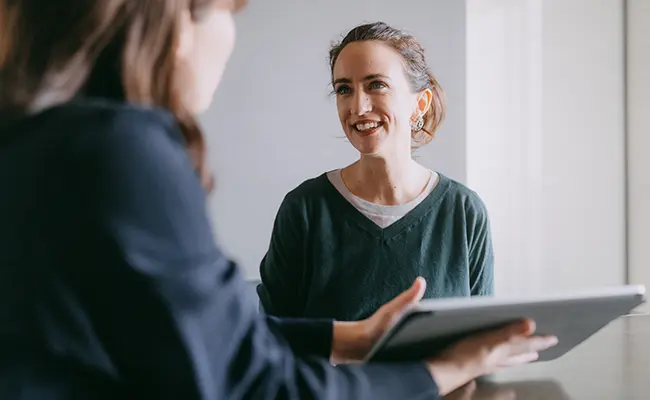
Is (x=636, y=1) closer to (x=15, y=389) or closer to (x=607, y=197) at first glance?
(x=607, y=197)

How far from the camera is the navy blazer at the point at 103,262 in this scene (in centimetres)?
52

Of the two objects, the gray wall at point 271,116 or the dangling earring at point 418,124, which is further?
the gray wall at point 271,116

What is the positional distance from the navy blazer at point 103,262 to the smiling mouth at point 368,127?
951mm

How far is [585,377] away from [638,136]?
5.92 ft

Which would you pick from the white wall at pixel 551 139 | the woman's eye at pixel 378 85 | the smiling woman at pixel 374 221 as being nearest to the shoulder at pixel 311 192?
the smiling woman at pixel 374 221

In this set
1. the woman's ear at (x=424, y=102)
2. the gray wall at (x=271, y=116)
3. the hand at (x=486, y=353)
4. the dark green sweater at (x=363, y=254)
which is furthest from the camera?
the gray wall at (x=271, y=116)

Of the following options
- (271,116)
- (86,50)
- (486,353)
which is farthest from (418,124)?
(86,50)

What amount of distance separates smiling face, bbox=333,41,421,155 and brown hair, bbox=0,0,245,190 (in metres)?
0.90

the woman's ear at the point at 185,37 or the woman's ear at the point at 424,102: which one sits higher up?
the woman's ear at the point at 424,102

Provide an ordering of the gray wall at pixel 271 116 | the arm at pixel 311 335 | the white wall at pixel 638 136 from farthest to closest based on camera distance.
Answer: the white wall at pixel 638 136, the gray wall at pixel 271 116, the arm at pixel 311 335

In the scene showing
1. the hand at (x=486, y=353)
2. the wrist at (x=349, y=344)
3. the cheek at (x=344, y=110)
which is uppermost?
the cheek at (x=344, y=110)

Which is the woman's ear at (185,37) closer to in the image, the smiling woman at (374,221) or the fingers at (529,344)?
the fingers at (529,344)

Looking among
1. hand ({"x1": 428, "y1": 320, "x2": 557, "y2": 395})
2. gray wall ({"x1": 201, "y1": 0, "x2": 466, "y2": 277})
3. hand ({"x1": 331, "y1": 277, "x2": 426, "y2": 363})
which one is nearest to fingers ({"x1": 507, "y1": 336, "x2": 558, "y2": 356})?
hand ({"x1": 428, "y1": 320, "x2": 557, "y2": 395})

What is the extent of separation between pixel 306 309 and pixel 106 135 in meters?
0.98
